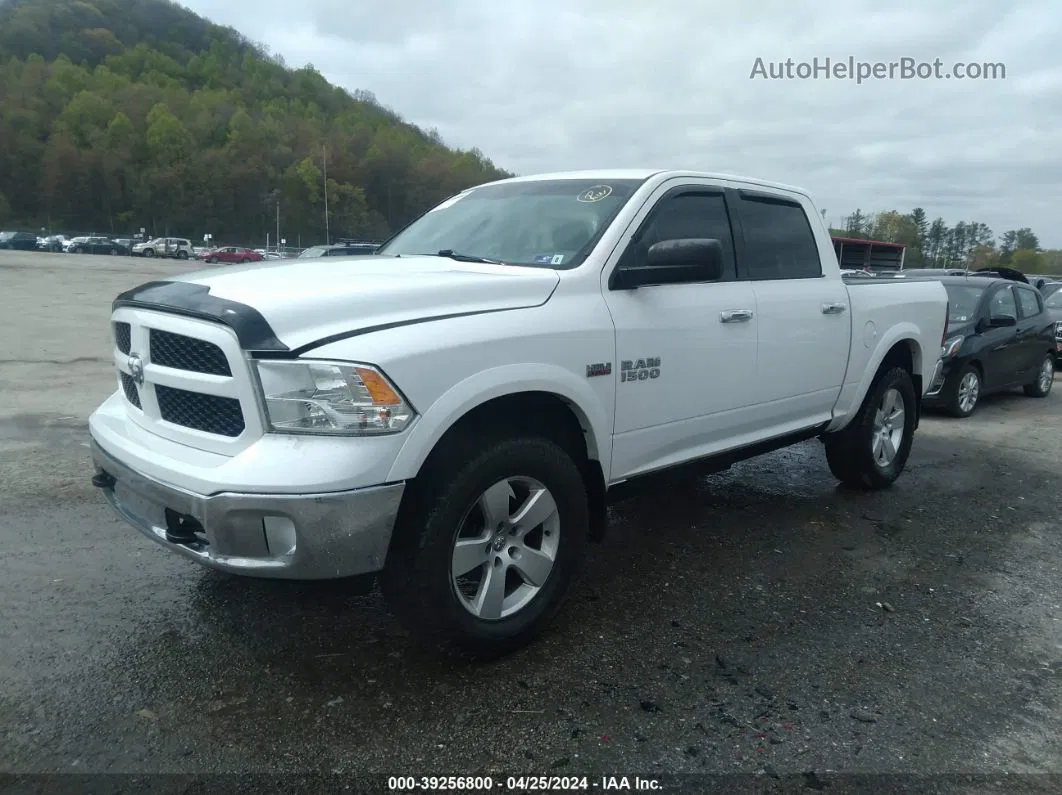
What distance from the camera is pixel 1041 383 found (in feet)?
35.7

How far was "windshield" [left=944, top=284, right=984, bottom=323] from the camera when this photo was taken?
942cm

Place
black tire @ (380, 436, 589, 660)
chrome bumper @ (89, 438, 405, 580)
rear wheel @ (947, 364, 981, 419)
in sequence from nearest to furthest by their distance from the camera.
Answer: chrome bumper @ (89, 438, 405, 580) < black tire @ (380, 436, 589, 660) < rear wheel @ (947, 364, 981, 419)

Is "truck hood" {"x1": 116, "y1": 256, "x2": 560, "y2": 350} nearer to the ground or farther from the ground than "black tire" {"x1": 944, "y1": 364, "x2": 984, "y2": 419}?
farther from the ground

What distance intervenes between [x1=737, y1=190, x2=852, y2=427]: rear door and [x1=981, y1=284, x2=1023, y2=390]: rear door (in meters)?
5.40

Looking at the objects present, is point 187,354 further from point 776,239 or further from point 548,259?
point 776,239

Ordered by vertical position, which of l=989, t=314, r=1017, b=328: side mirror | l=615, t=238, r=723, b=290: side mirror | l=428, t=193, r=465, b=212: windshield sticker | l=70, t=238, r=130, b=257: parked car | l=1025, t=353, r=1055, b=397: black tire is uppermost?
l=70, t=238, r=130, b=257: parked car

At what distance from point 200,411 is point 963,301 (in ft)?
30.7

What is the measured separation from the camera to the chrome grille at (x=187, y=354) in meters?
2.78

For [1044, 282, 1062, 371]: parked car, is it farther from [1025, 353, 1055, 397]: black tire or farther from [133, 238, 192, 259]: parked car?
[133, 238, 192, 259]: parked car

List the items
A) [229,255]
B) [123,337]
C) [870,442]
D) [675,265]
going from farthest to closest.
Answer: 1. [229,255]
2. [870,442]
3. [675,265]
4. [123,337]

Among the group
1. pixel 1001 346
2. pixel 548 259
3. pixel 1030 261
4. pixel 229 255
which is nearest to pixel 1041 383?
pixel 1001 346

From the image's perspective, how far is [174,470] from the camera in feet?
9.20

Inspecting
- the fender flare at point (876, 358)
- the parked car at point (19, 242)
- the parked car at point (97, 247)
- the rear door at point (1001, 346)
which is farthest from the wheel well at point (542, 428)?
the parked car at point (19, 242)

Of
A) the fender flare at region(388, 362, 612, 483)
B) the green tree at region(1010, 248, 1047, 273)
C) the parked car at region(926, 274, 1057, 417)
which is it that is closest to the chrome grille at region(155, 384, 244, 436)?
the fender flare at region(388, 362, 612, 483)
